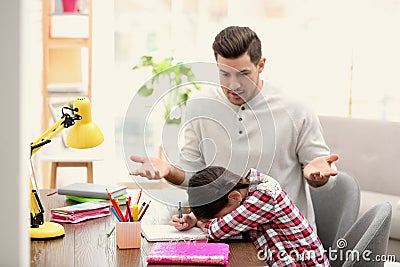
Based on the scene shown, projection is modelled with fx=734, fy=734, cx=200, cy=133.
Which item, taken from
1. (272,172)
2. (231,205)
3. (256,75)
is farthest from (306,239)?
(256,75)

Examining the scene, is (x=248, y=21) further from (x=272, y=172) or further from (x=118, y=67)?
(x=272, y=172)

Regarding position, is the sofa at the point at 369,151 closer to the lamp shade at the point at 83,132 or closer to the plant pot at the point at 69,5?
the plant pot at the point at 69,5

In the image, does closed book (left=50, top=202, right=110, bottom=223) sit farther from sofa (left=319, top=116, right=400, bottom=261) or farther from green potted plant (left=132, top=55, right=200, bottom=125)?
sofa (left=319, top=116, right=400, bottom=261)

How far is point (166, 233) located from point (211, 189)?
0.17m

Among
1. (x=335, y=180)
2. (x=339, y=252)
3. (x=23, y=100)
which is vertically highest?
(x=23, y=100)

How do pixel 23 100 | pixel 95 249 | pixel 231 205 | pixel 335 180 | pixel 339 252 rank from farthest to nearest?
1. pixel 335 180
2. pixel 339 252
3. pixel 231 205
4. pixel 95 249
5. pixel 23 100

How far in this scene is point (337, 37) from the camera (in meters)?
5.20

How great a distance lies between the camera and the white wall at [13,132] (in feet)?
3.20

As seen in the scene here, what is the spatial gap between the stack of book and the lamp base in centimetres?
41

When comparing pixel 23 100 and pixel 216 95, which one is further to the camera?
pixel 216 95

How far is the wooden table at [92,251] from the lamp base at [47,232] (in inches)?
0.6

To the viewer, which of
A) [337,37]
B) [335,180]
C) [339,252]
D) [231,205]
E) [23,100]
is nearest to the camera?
[23,100]

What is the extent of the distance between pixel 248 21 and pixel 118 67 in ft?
3.29

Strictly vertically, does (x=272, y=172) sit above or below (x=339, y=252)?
above
